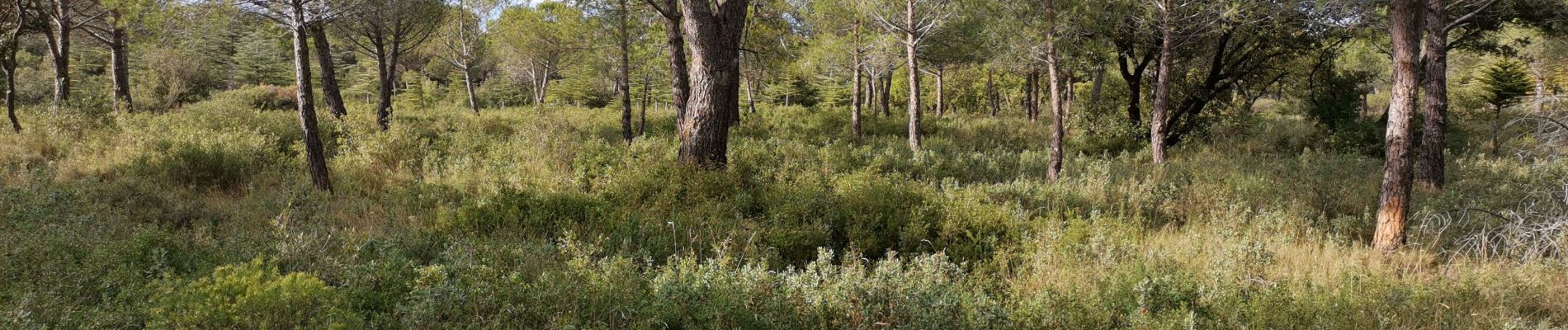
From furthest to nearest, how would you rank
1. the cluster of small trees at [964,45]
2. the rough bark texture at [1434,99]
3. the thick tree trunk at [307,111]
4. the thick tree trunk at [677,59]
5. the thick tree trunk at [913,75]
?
1. the thick tree trunk at [913,75]
2. the thick tree trunk at [677,59]
3. the rough bark texture at [1434,99]
4. the cluster of small trees at [964,45]
5. the thick tree trunk at [307,111]

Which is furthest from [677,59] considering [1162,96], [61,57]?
[61,57]

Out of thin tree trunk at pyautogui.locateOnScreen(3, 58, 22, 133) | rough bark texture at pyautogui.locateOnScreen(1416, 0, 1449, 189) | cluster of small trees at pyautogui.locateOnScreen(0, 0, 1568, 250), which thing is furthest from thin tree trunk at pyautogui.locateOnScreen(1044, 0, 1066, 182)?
thin tree trunk at pyautogui.locateOnScreen(3, 58, 22, 133)

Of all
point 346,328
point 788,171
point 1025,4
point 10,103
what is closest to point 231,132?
point 10,103

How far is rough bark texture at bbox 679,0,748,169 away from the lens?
25.2 ft

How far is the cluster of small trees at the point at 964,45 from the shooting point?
299 inches

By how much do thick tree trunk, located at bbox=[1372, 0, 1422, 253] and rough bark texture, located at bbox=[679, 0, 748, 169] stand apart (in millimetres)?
6373

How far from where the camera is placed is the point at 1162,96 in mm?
12000

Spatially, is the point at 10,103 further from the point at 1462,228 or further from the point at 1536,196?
the point at 1536,196

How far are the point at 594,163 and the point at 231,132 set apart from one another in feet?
21.4

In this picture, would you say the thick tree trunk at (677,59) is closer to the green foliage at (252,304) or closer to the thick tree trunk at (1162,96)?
the green foliage at (252,304)

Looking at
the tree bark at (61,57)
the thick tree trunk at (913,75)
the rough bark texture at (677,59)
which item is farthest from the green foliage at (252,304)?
the tree bark at (61,57)

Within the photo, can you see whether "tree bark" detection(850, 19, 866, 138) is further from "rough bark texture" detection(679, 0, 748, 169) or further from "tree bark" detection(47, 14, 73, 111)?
"tree bark" detection(47, 14, 73, 111)

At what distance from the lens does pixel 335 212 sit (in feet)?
20.0

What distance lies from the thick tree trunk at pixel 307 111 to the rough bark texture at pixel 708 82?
158 inches
